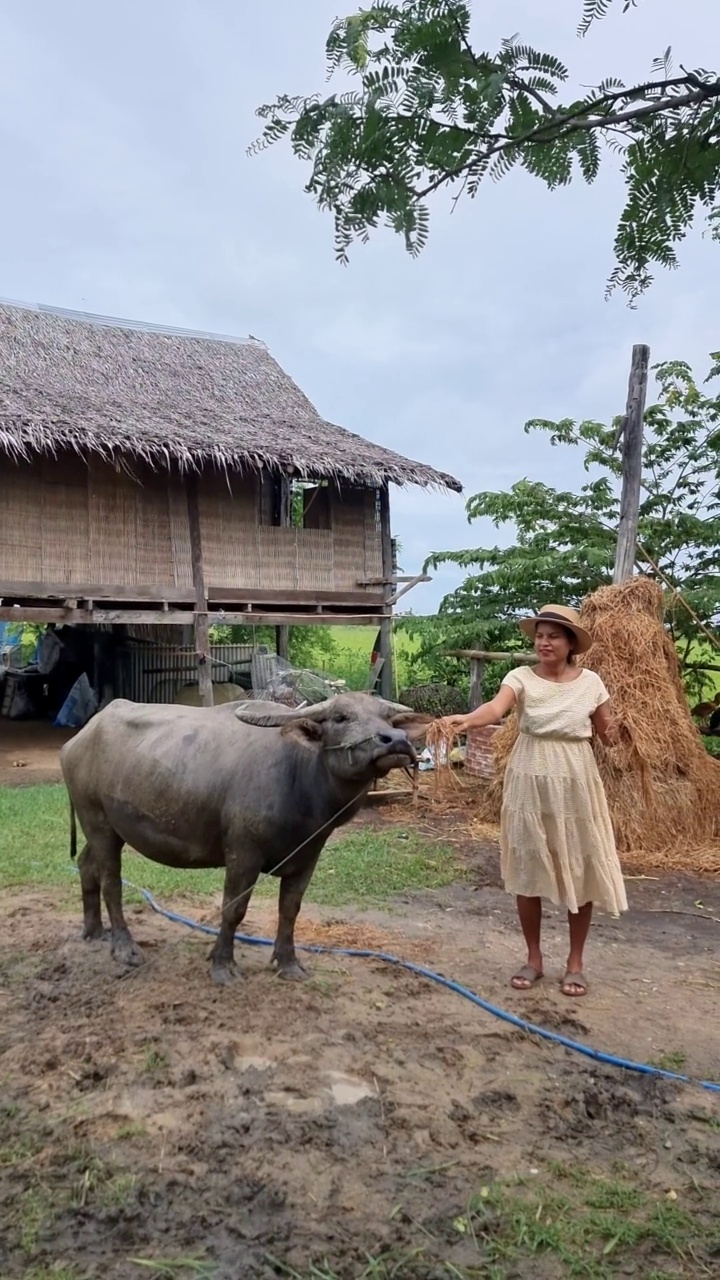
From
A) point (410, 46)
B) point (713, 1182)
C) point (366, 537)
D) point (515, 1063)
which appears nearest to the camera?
point (410, 46)

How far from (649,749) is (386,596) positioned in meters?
7.26

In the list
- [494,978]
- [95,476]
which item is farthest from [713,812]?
[95,476]

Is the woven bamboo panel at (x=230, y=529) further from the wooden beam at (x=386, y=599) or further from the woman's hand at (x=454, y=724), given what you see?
the woman's hand at (x=454, y=724)

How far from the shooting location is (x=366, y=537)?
1419cm

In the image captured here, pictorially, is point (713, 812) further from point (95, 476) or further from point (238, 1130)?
point (95, 476)

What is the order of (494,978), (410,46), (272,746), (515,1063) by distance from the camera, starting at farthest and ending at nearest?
(494,978)
(272,746)
(515,1063)
(410,46)

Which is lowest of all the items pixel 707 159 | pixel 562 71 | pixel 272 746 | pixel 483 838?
pixel 483 838

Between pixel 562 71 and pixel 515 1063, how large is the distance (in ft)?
11.0

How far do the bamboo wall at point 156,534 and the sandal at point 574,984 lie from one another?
9.03 meters

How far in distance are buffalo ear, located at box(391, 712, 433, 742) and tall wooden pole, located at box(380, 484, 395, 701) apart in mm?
10478

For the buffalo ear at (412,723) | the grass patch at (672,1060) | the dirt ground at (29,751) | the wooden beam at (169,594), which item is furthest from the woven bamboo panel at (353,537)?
the grass patch at (672,1060)

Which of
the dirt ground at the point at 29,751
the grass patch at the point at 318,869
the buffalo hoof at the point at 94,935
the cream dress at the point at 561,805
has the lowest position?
the dirt ground at the point at 29,751

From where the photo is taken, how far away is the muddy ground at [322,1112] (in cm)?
253

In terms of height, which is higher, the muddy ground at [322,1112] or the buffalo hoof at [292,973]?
the buffalo hoof at [292,973]
